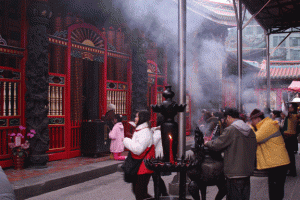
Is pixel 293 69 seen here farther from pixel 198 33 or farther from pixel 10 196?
pixel 10 196

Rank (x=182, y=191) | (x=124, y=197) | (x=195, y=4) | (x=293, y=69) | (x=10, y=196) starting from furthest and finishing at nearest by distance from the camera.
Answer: (x=293, y=69) → (x=195, y=4) → (x=124, y=197) → (x=182, y=191) → (x=10, y=196)

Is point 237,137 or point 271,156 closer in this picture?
point 237,137

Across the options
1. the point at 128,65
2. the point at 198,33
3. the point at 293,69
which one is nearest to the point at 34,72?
the point at 128,65

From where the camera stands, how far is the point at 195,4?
13578mm

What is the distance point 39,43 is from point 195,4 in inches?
306

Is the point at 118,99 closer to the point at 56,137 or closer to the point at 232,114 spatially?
the point at 56,137

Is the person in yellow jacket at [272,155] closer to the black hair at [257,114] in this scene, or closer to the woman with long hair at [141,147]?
the black hair at [257,114]

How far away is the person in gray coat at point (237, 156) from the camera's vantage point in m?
3.96

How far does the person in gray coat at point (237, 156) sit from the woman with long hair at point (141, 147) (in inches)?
29.3

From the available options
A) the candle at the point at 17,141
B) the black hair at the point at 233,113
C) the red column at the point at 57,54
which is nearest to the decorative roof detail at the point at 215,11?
the red column at the point at 57,54

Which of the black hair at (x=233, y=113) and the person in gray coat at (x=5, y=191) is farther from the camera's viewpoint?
the black hair at (x=233, y=113)

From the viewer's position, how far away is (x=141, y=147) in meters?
4.12

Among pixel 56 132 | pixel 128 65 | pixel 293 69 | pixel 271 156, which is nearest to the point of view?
pixel 271 156

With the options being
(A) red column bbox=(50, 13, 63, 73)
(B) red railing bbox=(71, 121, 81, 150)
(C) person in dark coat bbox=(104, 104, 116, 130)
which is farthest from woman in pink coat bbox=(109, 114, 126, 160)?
(A) red column bbox=(50, 13, 63, 73)
